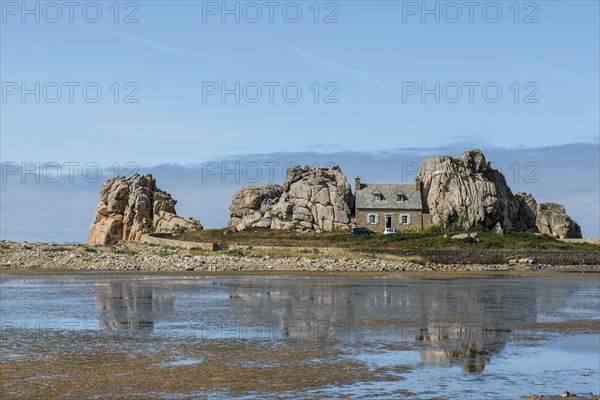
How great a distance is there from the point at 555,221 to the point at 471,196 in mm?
23425

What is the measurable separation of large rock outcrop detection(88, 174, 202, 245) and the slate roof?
21881 mm

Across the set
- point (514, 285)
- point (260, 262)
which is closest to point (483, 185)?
point (260, 262)

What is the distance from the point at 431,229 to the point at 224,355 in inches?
2901

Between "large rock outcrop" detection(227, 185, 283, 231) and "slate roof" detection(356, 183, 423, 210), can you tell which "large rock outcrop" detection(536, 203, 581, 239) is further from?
"large rock outcrop" detection(227, 185, 283, 231)

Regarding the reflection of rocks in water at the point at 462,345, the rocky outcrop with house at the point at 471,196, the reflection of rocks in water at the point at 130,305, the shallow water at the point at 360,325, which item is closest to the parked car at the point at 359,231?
the rocky outcrop with house at the point at 471,196

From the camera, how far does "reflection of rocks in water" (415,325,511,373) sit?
18.7 metres

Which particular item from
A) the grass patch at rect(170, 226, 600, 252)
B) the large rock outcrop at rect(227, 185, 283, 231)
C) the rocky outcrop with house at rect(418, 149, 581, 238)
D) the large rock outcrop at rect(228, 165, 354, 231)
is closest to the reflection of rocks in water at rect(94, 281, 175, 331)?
the grass patch at rect(170, 226, 600, 252)

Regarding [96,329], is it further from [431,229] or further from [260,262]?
[431,229]

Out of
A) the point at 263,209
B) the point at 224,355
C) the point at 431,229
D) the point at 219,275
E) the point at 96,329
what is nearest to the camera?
the point at 224,355

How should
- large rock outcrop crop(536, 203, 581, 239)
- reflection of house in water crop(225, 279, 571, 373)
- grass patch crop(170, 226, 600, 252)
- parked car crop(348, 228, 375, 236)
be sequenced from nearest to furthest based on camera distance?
reflection of house in water crop(225, 279, 571, 373) → grass patch crop(170, 226, 600, 252) → parked car crop(348, 228, 375, 236) → large rock outcrop crop(536, 203, 581, 239)

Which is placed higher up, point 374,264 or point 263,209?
point 263,209

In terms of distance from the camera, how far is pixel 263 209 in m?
102

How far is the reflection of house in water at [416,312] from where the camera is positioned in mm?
21891

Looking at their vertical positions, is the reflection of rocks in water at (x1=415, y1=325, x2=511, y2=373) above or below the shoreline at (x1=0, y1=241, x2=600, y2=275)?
below
